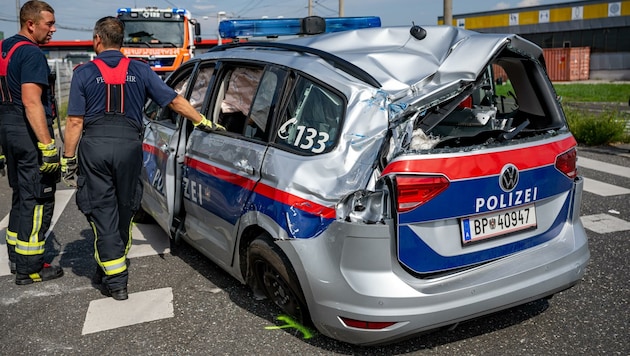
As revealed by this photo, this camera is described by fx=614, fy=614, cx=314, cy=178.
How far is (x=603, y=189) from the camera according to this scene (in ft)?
24.6

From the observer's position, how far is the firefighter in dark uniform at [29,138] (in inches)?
169

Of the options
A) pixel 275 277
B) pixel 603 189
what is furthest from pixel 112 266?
pixel 603 189

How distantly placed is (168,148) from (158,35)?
1514 cm

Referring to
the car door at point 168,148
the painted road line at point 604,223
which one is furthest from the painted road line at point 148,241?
the painted road line at point 604,223

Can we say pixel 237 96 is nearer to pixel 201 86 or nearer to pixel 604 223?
pixel 201 86

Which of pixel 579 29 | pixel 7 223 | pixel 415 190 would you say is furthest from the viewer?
pixel 579 29

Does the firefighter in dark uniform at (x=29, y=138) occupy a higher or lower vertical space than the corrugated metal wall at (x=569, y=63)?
lower

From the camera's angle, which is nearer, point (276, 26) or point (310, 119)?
point (310, 119)

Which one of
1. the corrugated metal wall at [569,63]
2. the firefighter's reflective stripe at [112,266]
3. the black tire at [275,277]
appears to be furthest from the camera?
the corrugated metal wall at [569,63]

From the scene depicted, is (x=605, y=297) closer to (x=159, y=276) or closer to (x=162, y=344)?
(x=162, y=344)

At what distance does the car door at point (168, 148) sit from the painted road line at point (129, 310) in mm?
587

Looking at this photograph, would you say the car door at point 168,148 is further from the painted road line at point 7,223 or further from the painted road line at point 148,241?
the painted road line at point 7,223

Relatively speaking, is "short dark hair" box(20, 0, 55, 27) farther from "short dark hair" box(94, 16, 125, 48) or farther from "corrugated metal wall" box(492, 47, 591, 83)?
"corrugated metal wall" box(492, 47, 591, 83)

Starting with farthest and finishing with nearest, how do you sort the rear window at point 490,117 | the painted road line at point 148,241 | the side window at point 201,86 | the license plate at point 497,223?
the painted road line at point 148,241 < the side window at point 201,86 < the rear window at point 490,117 < the license plate at point 497,223
